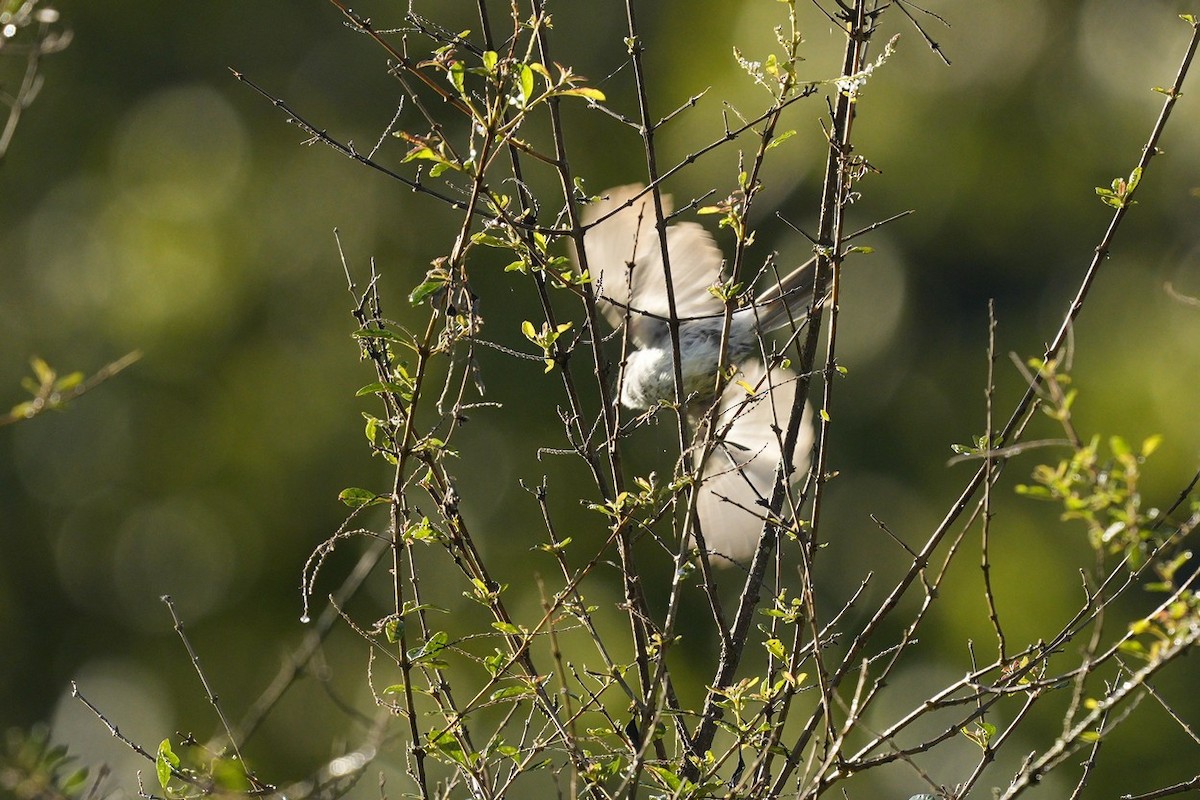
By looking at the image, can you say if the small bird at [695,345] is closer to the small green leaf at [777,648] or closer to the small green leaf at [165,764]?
the small green leaf at [777,648]

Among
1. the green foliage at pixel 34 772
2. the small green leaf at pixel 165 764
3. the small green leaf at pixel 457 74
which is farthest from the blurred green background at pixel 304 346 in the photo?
the green foliage at pixel 34 772

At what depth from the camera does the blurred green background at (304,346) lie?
736 cm

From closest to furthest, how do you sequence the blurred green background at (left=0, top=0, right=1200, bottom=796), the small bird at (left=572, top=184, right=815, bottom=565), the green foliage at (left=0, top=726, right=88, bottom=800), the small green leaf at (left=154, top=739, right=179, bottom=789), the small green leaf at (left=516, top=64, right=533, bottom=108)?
the green foliage at (left=0, top=726, right=88, bottom=800)
the small green leaf at (left=516, top=64, right=533, bottom=108)
the small green leaf at (left=154, top=739, right=179, bottom=789)
the small bird at (left=572, top=184, right=815, bottom=565)
the blurred green background at (left=0, top=0, right=1200, bottom=796)

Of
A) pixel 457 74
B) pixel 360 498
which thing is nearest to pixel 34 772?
pixel 360 498

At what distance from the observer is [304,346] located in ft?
25.1

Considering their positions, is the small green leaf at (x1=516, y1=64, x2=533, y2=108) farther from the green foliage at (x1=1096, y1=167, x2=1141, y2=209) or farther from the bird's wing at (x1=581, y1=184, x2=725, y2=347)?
the bird's wing at (x1=581, y1=184, x2=725, y2=347)

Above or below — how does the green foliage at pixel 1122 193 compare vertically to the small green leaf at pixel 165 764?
above

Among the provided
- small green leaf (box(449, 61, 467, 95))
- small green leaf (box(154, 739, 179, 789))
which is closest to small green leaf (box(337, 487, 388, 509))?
small green leaf (box(154, 739, 179, 789))

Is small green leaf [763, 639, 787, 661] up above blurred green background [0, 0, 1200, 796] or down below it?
above

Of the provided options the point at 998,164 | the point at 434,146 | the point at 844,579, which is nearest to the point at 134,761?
the point at 844,579

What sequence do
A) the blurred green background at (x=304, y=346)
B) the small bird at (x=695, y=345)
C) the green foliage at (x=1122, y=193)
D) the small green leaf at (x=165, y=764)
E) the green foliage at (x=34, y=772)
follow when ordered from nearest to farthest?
1. the green foliage at (x=34, y=772)
2. the small green leaf at (x=165, y=764)
3. the green foliage at (x=1122, y=193)
4. the small bird at (x=695, y=345)
5. the blurred green background at (x=304, y=346)

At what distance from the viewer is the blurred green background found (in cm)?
736

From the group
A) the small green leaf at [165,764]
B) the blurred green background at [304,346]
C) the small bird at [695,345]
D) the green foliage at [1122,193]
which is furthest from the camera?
the blurred green background at [304,346]

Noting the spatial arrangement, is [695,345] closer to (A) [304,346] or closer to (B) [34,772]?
A: (B) [34,772]
